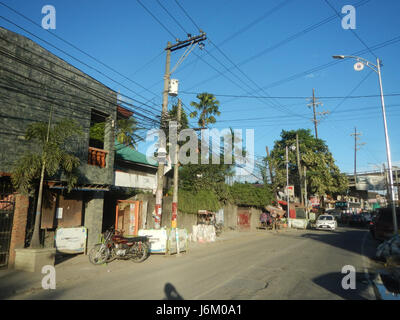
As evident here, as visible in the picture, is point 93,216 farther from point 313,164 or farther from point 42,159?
point 313,164

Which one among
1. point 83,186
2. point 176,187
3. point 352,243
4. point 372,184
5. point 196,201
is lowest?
A: point 352,243

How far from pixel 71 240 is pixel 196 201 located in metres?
10.8

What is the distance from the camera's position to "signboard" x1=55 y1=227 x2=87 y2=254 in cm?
1195

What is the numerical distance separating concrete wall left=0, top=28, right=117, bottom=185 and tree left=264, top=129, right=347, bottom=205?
114 feet

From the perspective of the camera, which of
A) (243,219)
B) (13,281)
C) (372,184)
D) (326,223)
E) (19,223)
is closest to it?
(13,281)

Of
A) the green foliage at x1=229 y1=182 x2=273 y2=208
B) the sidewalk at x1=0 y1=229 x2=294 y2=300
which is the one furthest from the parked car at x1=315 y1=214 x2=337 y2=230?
the sidewalk at x1=0 y1=229 x2=294 y2=300

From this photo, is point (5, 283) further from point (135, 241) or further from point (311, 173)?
point (311, 173)

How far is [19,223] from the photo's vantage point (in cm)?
1048

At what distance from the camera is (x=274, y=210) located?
3462cm

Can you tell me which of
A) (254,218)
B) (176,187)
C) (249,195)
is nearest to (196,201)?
(176,187)

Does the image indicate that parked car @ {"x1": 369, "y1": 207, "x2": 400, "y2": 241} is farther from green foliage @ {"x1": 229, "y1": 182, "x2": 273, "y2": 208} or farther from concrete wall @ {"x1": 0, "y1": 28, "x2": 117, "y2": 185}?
concrete wall @ {"x1": 0, "y1": 28, "x2": 117, "y2": 185}

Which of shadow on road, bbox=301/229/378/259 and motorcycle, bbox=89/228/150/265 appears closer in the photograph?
motorcycle, bbox=89/228/150/265
